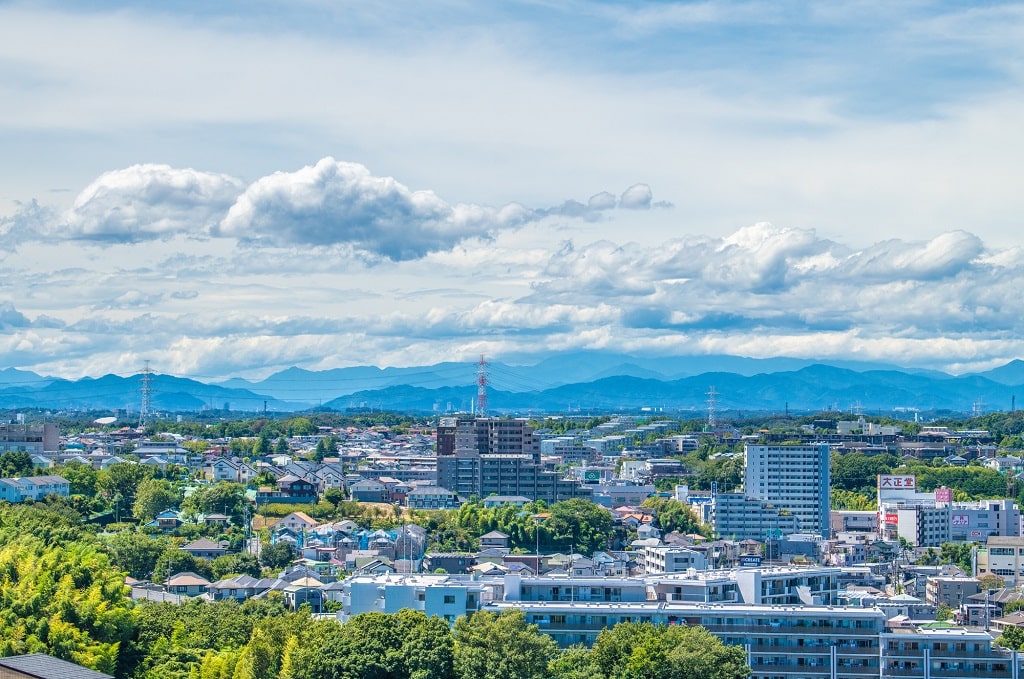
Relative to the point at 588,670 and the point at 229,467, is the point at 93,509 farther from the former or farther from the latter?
the point at 588,670

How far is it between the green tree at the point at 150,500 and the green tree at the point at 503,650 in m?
30.3

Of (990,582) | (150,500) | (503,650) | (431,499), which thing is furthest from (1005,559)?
(503,650)

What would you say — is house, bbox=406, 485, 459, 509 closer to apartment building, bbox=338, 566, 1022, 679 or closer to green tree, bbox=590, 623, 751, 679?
apartment building, bbox=338, 566, 1022, 679

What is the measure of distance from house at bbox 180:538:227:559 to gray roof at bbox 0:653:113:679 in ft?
87.8

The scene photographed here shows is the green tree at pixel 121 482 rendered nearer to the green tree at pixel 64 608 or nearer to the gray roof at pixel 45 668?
the green tree at pixel 64 608

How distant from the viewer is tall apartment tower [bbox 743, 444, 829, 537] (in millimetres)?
65438

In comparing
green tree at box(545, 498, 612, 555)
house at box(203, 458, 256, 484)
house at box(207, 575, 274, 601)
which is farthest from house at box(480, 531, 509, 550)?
house at box(203, 458, 256, 484)

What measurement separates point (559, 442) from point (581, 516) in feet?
174

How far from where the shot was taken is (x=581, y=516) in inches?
2120

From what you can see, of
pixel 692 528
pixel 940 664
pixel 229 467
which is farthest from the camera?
pixel 229 467

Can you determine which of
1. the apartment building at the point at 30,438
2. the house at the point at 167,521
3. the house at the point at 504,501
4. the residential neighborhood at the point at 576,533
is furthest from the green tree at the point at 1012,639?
the apartment building at the point at 30,438

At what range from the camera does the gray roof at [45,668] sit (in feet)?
56.4

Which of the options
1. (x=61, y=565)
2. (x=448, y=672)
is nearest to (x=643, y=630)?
(x=448, y=672)

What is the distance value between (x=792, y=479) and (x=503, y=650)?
4459 centimetres
